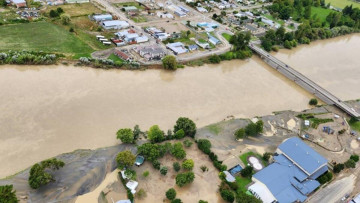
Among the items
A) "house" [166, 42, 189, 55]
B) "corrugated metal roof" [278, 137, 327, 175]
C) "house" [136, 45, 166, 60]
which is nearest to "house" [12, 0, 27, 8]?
"house" [136, 45, 166, 60]

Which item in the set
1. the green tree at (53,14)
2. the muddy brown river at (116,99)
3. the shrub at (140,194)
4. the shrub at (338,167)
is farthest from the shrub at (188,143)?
the green tree at (53,14)

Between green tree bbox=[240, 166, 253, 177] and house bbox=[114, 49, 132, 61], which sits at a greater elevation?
house bbox=[114, 49, 132, 61]

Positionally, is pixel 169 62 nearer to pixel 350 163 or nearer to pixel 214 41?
pixel 214 41

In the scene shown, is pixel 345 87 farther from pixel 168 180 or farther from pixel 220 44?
pixel 168 180

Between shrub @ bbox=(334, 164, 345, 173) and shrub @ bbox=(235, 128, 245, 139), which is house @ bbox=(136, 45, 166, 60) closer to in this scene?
shrub @ bbox=(235, 128, 245, 139)

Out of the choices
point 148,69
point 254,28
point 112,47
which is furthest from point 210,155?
point 254,28

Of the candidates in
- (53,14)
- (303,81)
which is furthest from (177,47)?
(53,14)
